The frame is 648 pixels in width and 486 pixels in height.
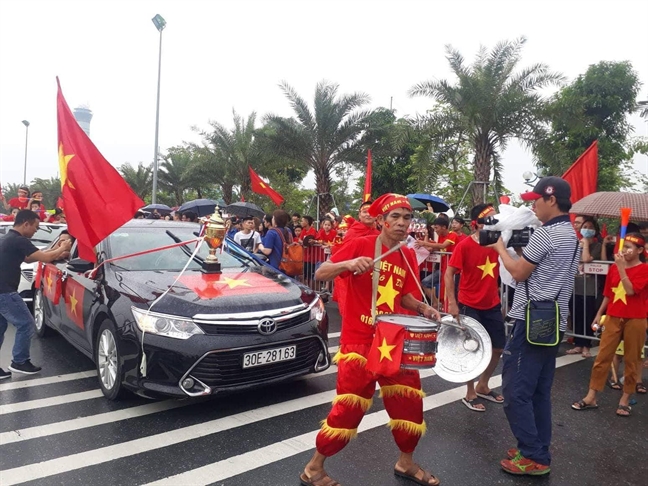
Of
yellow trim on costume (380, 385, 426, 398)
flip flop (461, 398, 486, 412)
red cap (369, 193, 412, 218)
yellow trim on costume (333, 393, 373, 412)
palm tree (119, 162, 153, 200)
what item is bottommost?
flip flop (461, 398, 486, 412)

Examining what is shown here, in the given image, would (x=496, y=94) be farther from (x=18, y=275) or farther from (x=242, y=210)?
(x=18, y=275)

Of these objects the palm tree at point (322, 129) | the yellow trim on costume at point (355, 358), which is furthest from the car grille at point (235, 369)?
the palm tree at point (322, 129)

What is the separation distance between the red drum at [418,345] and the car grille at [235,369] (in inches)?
66.3

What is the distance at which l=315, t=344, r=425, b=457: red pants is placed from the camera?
3.19 metres

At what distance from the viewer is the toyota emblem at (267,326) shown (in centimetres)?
443

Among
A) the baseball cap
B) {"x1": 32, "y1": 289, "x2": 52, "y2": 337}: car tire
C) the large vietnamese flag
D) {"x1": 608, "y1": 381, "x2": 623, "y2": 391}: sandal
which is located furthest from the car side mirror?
the large vietnamese flag

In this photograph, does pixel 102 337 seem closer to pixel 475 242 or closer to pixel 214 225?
pixel 214 225

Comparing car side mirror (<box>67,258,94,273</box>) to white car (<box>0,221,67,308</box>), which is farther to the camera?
white car (<box>0,221,67,308</box>)

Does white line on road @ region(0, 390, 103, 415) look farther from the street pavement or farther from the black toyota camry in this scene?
the black toyota camry

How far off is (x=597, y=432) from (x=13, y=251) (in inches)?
226

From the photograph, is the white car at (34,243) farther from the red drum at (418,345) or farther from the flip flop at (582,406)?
the flip flop at (582,406)

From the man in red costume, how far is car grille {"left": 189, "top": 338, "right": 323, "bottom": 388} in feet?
3.94

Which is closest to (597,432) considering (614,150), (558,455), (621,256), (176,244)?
(558,455)

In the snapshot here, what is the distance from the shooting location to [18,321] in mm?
5605
